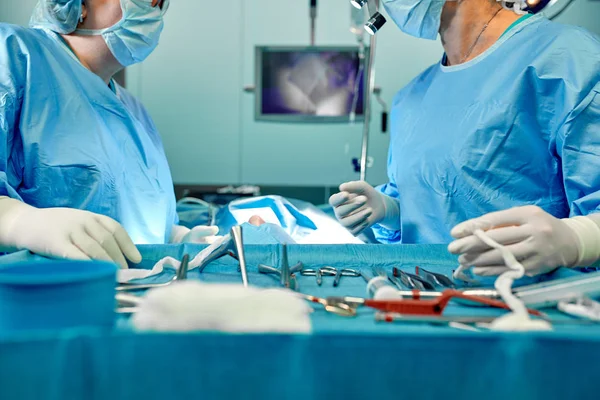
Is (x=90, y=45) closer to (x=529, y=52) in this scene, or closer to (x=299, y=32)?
(x=529, y=52)

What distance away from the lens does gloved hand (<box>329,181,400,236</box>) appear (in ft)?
5.25

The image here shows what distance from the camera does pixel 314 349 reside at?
49cm

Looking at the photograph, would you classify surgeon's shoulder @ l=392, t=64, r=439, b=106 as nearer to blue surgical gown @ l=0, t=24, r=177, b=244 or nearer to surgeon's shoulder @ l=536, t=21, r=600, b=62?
surgeon's shoulder @ l=536, t=21, r=600, b=62

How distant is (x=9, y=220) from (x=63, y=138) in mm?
352

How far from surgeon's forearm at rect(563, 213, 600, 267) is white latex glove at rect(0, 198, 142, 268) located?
0.88 m

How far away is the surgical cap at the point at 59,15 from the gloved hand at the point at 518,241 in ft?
4.25

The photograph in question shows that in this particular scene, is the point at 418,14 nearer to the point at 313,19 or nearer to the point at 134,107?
the point at 134,107

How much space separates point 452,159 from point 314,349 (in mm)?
1077

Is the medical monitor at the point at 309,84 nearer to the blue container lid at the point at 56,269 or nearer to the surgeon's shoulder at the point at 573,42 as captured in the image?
the surgeon's shoulder at the point at 573,42

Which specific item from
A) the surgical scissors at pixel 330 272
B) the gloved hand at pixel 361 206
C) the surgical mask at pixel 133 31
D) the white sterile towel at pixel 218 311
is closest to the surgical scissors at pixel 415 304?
the white sterile towel at pixel 218 311

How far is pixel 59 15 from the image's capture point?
1572 mm

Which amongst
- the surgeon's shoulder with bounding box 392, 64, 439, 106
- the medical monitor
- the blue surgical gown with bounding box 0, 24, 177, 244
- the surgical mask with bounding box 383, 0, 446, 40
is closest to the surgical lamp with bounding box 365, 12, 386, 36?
the surgical mask with bounding box 383, 0, 446, 40

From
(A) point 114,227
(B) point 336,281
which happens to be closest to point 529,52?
(B) point 336,281

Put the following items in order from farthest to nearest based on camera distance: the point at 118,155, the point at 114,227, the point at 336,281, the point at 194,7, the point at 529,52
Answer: the point at 194,7 → the point at 118,155 → the point at 529,52 → the point at 114,227 → the point at 336,281
